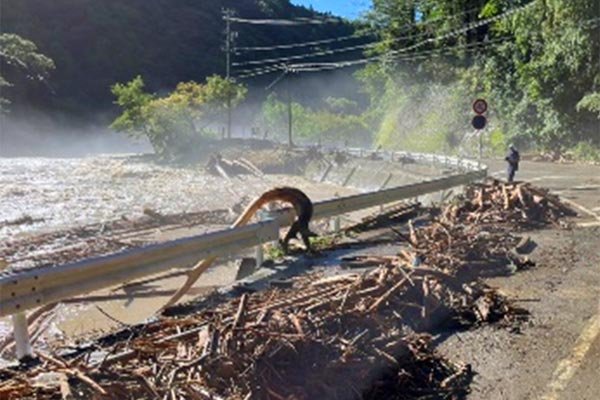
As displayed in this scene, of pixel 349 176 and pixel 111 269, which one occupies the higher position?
pixel 111 269

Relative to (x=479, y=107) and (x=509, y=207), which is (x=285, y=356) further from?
(x=479, y=107)

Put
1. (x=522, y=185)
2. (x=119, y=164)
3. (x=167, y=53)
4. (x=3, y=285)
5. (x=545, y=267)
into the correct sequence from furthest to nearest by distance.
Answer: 1. (x=167, y=53)
2. (x=119, y=164)
3. (x=522, y=185)
4. (x=545, y=267)
5. (x=3, y=285)

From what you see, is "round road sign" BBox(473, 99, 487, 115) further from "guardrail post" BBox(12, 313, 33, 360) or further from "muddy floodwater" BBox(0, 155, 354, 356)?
"guardrail post" BBox(12, 313, 33, 360)

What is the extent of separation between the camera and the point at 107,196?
30.4 metres

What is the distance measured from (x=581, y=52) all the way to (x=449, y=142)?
1492 centimetres

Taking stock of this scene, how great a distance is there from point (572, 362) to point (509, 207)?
7.31m

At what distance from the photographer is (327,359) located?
15.3 feet

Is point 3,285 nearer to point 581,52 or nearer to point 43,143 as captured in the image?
point 581,52

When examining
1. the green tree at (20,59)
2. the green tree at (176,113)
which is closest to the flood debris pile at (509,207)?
the green tree at (176,113)

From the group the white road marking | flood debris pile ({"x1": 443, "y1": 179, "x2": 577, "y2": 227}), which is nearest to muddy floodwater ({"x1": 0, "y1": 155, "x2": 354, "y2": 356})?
flood debris pile ({"x1": 443, "y1": 179, "x2": 577, "y2": 227})

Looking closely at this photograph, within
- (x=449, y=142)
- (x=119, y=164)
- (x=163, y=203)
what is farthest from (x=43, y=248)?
(x=119, y=164)

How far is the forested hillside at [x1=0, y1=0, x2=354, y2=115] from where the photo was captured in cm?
9769

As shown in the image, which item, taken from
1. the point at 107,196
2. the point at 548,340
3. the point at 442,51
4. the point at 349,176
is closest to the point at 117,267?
the point at 548,340

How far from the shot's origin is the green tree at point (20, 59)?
250ft
